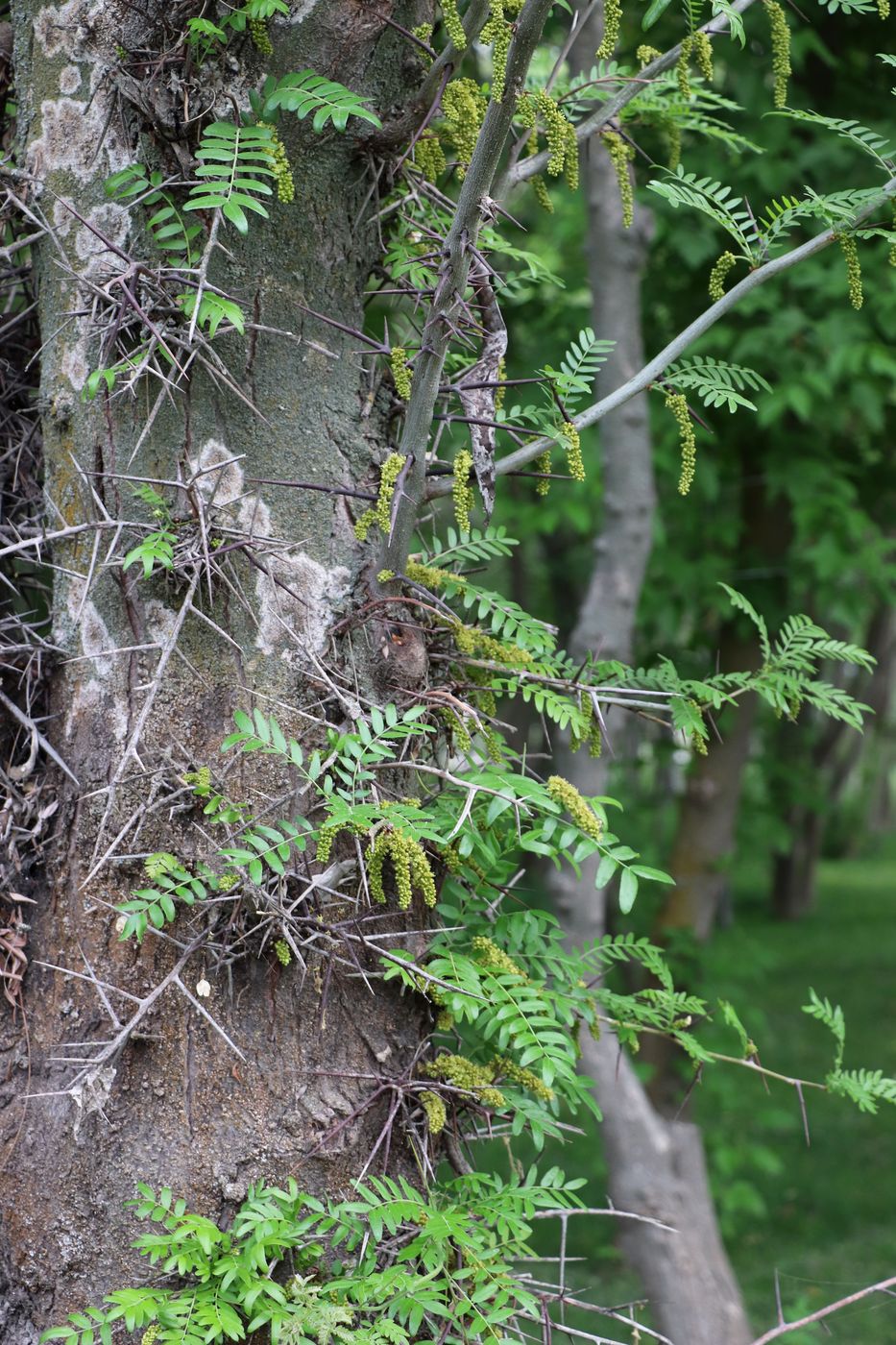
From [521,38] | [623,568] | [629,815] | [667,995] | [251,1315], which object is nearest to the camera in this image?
[521,38]

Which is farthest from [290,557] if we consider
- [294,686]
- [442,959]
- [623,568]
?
[623,568]

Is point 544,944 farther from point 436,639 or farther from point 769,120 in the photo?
point 769,120

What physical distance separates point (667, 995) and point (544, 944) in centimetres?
25

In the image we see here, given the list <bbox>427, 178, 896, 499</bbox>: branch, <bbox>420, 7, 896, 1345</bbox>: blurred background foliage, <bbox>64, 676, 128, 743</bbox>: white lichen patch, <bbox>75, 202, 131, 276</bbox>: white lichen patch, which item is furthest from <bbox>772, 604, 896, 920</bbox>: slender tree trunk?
<bbox>75, 202, 131, 276</bbox>: white lichen patch

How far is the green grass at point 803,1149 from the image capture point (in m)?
6.07

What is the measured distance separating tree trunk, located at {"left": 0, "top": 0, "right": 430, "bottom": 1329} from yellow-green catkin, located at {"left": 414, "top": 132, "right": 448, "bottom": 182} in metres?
0.14

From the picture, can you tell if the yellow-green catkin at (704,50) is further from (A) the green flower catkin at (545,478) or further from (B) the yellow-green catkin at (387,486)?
(B) the yellow-green catkin at (387,486)

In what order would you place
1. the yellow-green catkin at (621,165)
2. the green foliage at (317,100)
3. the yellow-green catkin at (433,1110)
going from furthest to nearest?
the yellow-green catkin at (621,165)
the yellow-green catkin at (433,1110)
the green foliage at (317,100)

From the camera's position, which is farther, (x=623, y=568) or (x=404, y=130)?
(x=623, y=568)

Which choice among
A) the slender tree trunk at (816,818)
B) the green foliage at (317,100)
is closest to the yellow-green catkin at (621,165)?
the green foliage at (317,100)

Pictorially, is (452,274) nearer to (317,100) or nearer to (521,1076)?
(317,100)

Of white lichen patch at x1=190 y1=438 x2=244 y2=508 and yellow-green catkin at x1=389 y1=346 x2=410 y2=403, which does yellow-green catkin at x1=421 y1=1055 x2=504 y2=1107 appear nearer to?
white lichen patch at x1=190 y1=438 x2=244 y2=508

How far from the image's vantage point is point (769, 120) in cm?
494

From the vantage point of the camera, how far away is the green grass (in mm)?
6066
